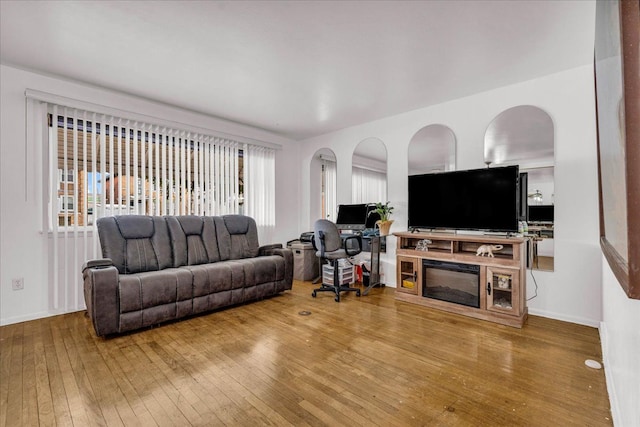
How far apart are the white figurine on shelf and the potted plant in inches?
53.7

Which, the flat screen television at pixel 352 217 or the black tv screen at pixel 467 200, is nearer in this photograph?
the black tv screen at pixel 467 200

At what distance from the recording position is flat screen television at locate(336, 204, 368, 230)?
4750mm

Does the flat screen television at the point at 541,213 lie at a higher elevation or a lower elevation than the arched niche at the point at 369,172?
lower

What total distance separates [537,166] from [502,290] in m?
1.38

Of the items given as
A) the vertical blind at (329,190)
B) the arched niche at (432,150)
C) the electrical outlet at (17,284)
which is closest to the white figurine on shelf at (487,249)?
the arched niche at (432,150)

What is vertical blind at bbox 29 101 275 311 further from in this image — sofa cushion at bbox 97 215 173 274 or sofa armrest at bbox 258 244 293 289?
sofa armrest at bbox 258 244 293 289

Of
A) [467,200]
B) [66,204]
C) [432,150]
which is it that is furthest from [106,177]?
[467,200]

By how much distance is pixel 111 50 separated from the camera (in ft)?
8.70

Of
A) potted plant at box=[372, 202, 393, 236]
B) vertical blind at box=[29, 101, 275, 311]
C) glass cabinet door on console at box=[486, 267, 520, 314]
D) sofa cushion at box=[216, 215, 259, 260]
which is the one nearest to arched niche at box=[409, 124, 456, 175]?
potted plant at box=[372, 202, 393, 236]

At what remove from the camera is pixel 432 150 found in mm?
4043

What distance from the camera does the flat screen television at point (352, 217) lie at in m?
4.75

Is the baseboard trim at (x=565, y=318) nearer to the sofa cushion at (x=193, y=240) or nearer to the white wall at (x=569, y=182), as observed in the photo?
the white wall at (x=569, y=182)

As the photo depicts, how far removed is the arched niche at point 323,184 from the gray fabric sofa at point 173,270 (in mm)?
1505

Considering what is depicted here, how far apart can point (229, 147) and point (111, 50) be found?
2.23 meters
